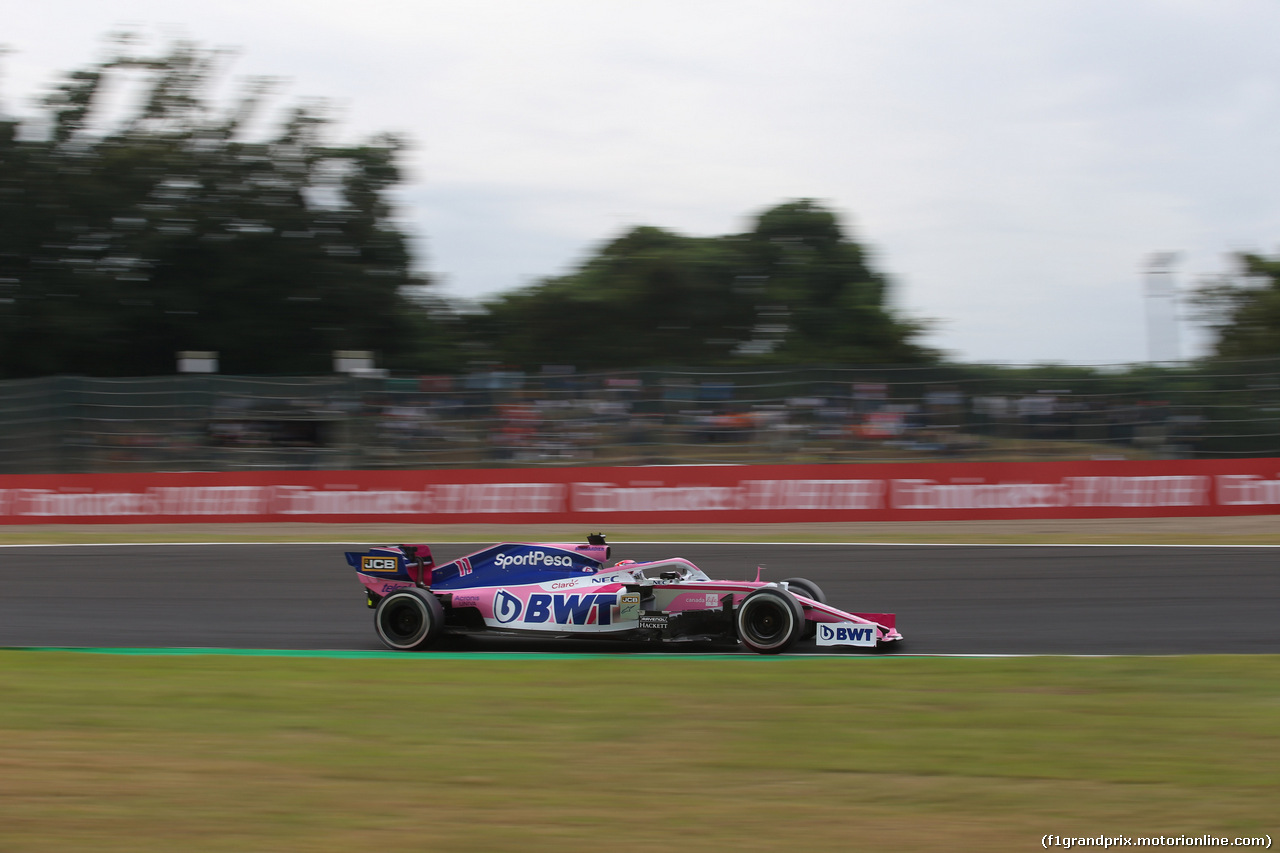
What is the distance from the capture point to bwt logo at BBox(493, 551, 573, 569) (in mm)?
7930

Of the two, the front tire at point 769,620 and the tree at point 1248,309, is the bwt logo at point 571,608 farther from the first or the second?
the tree at point 1248,309

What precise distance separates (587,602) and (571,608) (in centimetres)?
12

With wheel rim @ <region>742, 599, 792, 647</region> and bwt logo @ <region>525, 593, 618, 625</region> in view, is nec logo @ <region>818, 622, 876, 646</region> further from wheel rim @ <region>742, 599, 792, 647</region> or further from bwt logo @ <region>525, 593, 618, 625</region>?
bwt logo @ <region>525, 593, 618, 625</region>

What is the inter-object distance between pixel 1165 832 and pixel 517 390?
13.8 m

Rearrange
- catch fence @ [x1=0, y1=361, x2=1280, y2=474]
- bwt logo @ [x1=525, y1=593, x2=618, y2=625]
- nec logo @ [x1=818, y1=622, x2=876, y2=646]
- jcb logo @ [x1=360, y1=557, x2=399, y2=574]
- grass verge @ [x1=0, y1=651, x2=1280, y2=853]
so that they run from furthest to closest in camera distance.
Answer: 1. catch fence @ [x1=0, y1=361, x2=1280, y2=474]
2. jcb logo @ [x1=360, y1=557, x2=399, y2=574]
3. bwt logo @ [x1=525, y1=593, x2=618, y2=625]
4. nec logo @ [x1=818, y1=622, x2=876, y2=646]
5. grass verge @ [x1=0, y1=651, x2=1280, y2=853]

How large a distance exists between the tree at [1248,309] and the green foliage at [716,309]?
318 inches

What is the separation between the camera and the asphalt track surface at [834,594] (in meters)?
8.27

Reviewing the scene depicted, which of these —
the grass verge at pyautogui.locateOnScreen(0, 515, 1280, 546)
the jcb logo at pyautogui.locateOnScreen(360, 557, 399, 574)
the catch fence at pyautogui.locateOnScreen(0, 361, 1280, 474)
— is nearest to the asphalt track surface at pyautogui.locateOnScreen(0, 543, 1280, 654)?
the jcb logo at pyautogui.locateOnScreen(360, 557, 399, 574)

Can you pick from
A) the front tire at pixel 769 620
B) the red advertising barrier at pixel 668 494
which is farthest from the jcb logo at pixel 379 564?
the red advertising barrier at pixel 668 494

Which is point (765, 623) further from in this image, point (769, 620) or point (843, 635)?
point (843, 635)

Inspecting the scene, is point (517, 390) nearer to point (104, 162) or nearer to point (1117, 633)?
point (1117, 633)

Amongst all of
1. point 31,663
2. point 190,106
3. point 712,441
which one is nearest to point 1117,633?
point 31,663

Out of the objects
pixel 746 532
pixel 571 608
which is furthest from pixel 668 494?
pixel 571 608

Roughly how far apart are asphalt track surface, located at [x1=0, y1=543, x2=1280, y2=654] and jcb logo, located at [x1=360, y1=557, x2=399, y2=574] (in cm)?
58
